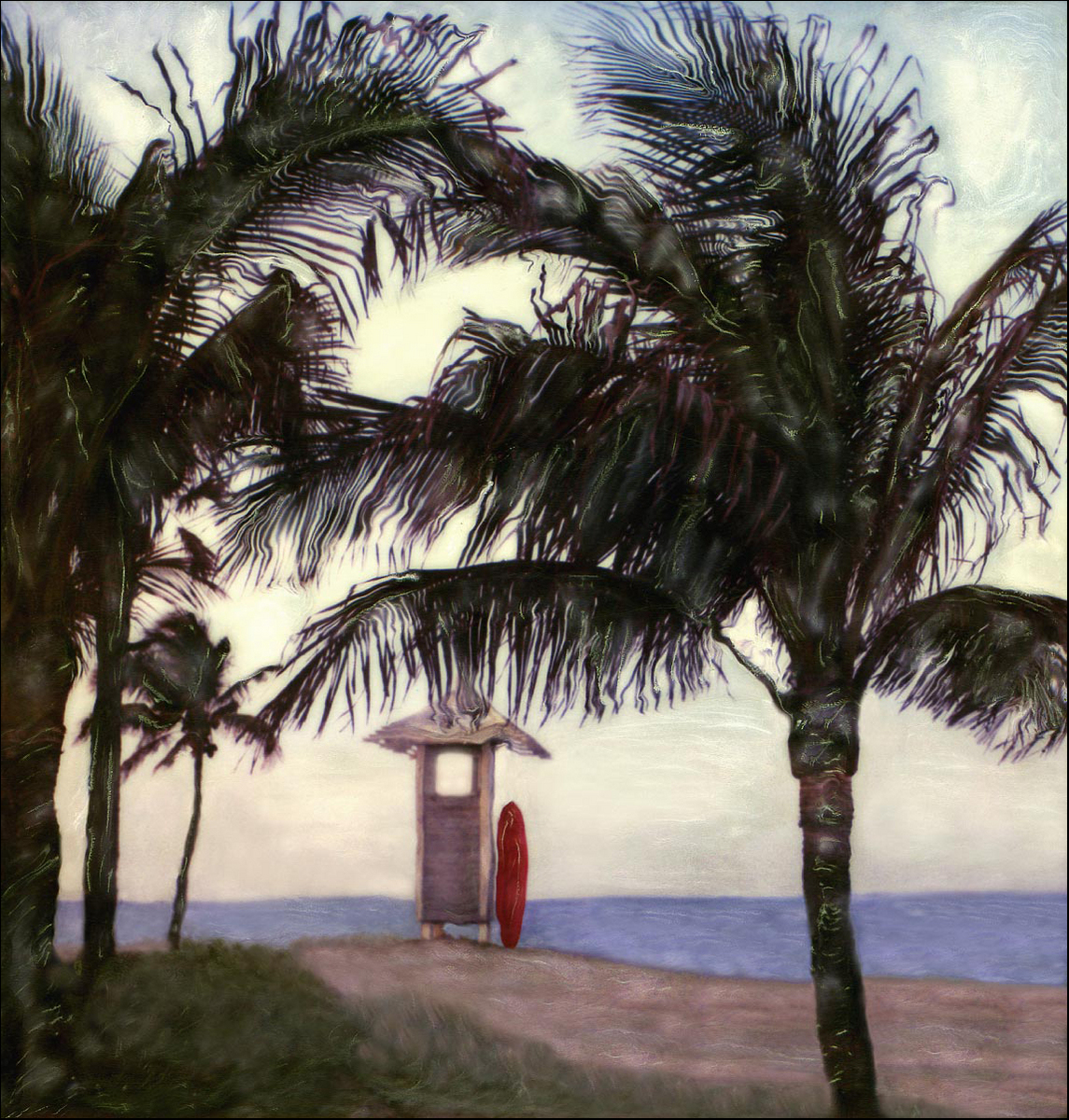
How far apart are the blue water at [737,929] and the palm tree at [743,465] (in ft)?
0.43

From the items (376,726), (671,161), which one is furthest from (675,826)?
(671,161)

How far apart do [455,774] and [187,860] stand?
37.8 inches

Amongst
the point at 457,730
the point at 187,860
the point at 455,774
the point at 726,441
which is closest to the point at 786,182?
the point at 726,441

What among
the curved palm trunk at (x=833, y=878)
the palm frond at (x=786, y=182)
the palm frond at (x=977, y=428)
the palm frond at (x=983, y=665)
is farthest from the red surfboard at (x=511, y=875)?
the palm frond at (x=786, y=182)

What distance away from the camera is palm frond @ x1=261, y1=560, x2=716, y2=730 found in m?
3.32

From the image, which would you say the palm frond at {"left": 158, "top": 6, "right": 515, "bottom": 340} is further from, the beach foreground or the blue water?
the beach foreground

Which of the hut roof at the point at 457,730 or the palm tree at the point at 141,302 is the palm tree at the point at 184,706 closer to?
the palm tree at the point at 141,302

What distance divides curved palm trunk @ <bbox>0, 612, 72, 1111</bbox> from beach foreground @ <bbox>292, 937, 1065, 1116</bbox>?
892mm

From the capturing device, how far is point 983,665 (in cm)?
334

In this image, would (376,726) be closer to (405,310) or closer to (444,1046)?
(444,1046)

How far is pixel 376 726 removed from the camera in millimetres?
3453

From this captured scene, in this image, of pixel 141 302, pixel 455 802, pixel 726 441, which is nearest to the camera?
pixel 726 441

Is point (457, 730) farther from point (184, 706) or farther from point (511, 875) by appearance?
point (184, 706)

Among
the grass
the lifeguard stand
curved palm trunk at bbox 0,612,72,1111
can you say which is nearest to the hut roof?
the lifeguard stand
